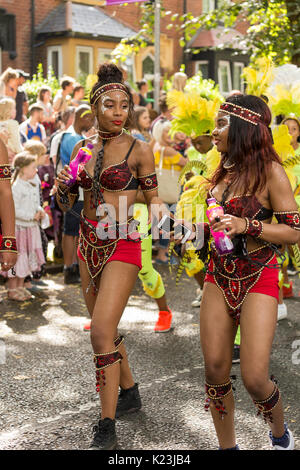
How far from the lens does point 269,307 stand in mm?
3619

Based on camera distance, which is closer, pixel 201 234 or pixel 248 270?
pixel 248 270

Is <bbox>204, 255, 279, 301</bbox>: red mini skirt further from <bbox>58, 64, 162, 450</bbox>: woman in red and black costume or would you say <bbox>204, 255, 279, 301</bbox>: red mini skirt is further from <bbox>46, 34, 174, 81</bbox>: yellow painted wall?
<bbox>46, 34, 174, 81</bbox>: yellow painted wall

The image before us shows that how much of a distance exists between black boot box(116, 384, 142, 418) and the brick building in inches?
706

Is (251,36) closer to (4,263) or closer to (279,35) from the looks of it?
(279,35)

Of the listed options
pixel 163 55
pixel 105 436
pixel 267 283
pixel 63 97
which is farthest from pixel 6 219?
pixel 163 55

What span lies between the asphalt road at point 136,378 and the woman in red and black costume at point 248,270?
0.67m

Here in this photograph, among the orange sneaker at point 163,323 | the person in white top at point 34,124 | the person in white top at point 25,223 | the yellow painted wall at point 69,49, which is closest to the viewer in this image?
the orange sneaker at point 163,323

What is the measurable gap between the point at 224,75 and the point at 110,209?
1058 inches

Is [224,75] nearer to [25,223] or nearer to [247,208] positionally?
[25,223]

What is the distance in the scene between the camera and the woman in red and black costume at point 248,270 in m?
3.56

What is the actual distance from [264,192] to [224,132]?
1.30 feet

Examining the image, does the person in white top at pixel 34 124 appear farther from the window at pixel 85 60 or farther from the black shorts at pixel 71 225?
the window at pixel 85 60

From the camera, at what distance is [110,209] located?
14.5 feet

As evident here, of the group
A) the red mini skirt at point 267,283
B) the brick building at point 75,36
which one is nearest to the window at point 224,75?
the brick building at point 75,36
